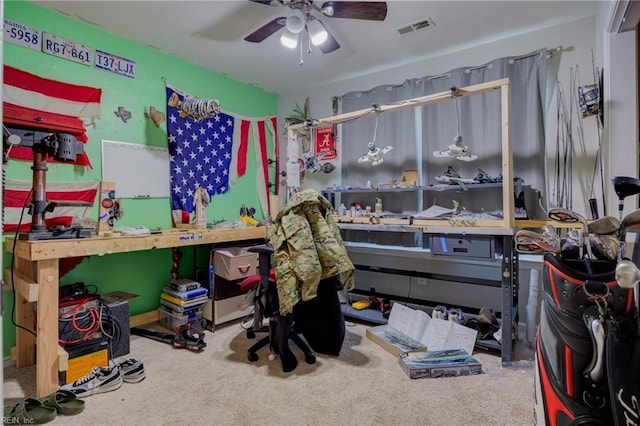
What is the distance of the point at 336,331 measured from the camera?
2428 millimetres

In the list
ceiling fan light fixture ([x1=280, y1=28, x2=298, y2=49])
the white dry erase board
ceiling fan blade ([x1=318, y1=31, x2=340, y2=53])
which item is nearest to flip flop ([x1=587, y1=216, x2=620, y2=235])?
ceiling fan light fixture ([x1=280, y1=28, x2=298, y2=49])

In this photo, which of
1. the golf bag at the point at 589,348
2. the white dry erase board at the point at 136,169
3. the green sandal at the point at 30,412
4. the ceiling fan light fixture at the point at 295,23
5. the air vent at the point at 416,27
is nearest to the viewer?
the golf bag at the point at 589,348

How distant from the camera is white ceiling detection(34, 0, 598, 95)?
2.52m

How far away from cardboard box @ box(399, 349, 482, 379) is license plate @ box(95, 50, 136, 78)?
10.3 ft

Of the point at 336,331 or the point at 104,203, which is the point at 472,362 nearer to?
the point at 336,331

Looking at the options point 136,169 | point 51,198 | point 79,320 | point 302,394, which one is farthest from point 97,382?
point 136,169

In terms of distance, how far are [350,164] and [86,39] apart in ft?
8.34

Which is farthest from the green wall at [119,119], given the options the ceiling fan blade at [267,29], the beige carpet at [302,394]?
the ceiling fan blade at [267,29]

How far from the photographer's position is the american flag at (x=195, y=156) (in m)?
3.28

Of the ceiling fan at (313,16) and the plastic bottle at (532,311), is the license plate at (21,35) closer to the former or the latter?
the ceiling fan at (313,16)

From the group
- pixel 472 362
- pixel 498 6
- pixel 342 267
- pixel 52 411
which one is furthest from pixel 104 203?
pixel 498 6

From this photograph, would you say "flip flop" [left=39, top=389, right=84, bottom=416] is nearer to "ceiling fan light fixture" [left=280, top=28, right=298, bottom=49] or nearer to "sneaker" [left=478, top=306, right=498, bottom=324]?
"ceiling fan light fixture" [left=280, top=28, right=298, bottom=49]

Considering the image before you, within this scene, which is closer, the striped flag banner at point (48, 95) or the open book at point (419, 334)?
the striped flag banner at point (48, 95)

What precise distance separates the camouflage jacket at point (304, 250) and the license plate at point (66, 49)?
2030mm
